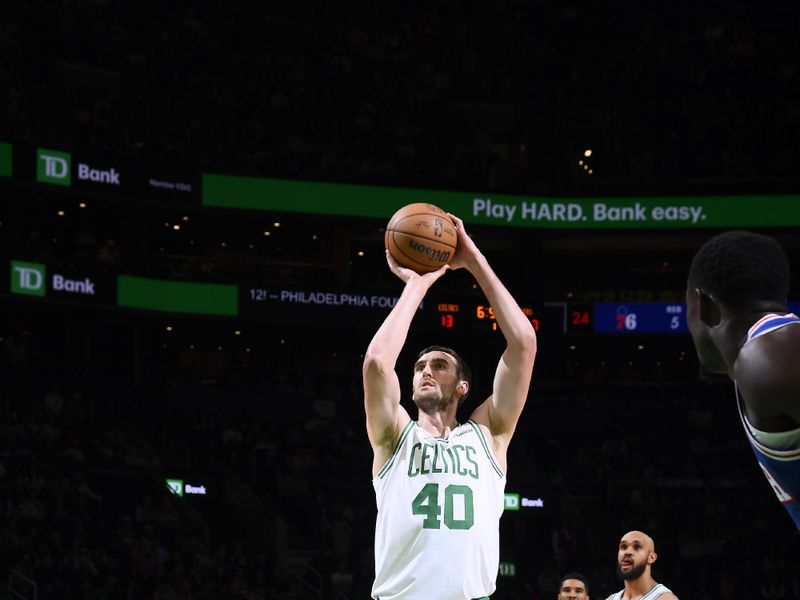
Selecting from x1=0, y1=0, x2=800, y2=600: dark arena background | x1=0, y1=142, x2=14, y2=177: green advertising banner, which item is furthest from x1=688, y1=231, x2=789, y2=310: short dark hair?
x1=0, y1=142, x2=14, y2=177: green advertising banner

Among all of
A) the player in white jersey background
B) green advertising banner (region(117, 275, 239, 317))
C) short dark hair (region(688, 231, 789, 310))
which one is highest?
green advertising banner (region(117, 275, 239, 317))

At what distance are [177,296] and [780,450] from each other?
2053 cm

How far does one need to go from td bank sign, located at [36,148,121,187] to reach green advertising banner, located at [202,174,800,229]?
1.84 m

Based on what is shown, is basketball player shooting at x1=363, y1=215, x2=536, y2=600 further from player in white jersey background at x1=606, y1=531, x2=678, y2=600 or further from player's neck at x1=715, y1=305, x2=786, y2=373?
player in white jersey background at x1=606, y1=531, x2=678, y2=600

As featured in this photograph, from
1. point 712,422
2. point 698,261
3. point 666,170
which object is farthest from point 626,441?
point 698,261

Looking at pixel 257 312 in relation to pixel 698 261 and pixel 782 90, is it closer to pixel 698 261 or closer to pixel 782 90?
pixel 782 90

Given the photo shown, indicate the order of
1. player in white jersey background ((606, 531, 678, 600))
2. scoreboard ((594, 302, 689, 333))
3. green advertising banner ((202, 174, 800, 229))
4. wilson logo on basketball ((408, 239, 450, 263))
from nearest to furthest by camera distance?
1. wilson logo on basketball ((408, 239, 450, 263))
2. player in white jersey background ((606, 531, 678, 600))
3. green advertising banner ((202, 174, 800, 229))
4. scoreboard ((594, 302, 689, 333))

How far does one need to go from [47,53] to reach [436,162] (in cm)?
807

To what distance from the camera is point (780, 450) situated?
8.55 ft

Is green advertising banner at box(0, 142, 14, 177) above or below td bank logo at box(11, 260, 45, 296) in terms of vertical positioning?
above

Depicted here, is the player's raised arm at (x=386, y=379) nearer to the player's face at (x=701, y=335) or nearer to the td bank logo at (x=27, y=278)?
the player's face at (x=701, y=335)

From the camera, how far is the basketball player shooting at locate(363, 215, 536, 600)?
16.1 ft

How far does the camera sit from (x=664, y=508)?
21.3 m

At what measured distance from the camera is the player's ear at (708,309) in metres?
2.79
